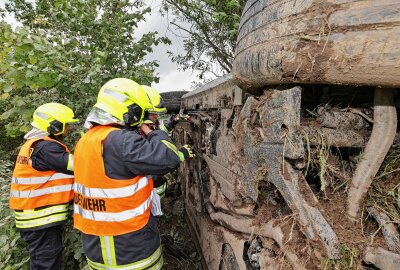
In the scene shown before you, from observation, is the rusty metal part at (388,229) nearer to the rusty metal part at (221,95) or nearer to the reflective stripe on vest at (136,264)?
the rusty metal part at (221,95)

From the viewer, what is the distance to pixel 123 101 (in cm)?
233

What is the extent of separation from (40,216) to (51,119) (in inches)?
43.3

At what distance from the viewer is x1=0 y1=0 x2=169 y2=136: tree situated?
3.87 metres

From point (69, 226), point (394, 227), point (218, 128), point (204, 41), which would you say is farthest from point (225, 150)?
point (204, 41)

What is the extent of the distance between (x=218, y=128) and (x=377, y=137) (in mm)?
1510

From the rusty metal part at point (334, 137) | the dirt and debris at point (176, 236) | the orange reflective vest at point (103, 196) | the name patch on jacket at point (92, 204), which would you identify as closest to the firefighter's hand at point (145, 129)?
the orange reflective vest at point (103, 196)

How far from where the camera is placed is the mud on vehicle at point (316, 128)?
1.05 meters

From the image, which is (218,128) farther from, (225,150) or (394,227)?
(394,227)

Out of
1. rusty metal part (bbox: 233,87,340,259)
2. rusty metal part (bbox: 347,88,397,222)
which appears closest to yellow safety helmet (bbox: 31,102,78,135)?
rusty metal part (bbox: 233,87,340,259)

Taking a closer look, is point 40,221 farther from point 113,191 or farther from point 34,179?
point 113,191

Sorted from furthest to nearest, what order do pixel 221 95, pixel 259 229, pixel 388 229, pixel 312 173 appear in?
pixel 221 95 < pixel 259 229 < pixel 312 173 < pixel 388 229

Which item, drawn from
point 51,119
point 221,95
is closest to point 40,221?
point 51,119

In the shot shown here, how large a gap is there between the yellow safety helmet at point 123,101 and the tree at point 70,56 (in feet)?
5.89

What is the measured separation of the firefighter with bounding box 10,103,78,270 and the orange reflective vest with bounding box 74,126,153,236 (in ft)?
3.53
